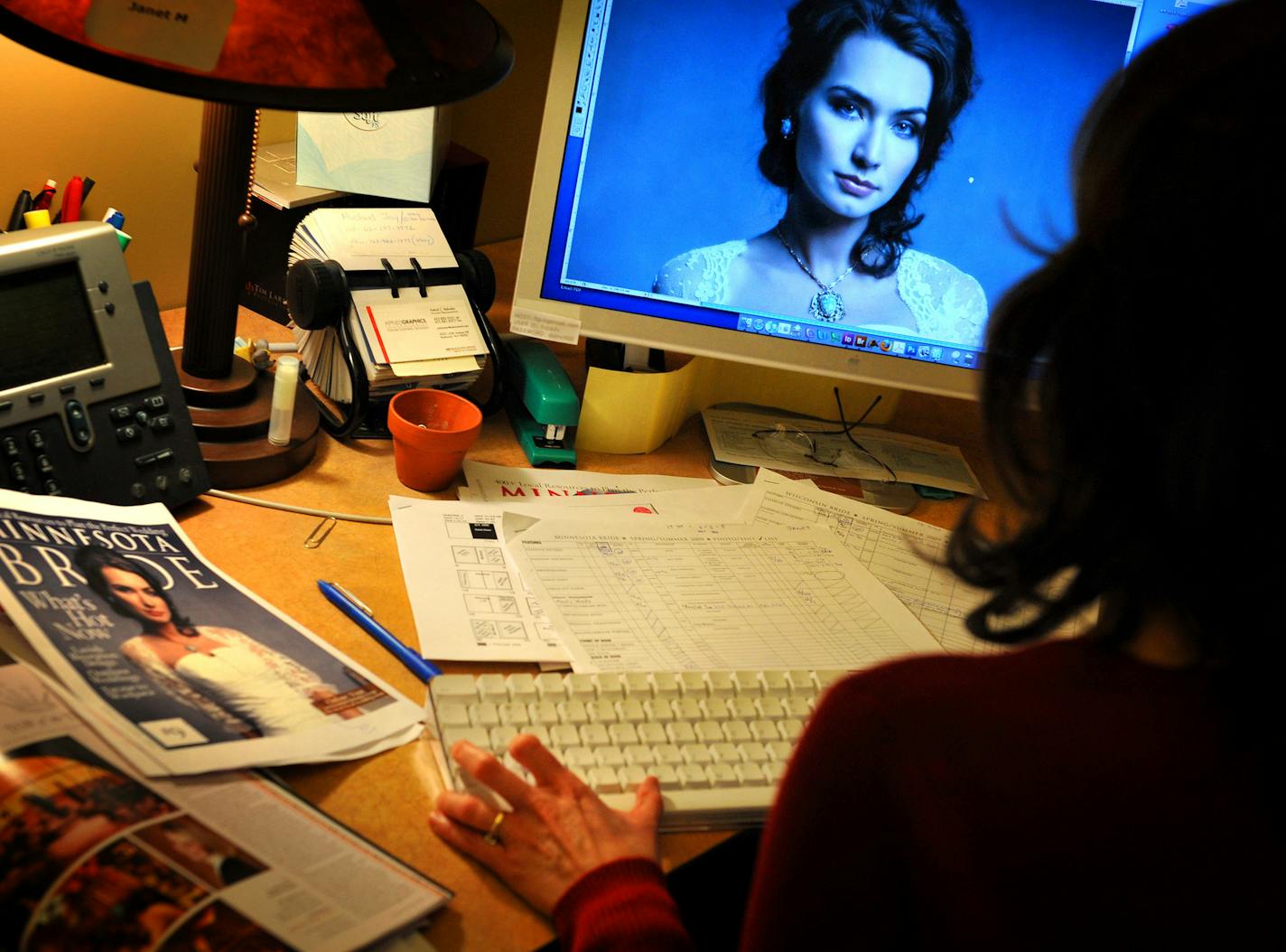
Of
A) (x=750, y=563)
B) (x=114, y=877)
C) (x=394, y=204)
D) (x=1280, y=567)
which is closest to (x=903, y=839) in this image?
(x=1280, y=567)

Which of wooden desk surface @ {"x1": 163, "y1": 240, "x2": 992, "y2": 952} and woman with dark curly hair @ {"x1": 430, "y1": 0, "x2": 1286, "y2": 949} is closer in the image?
woman with dark curly hair @ {"x1": 430, "y1": 0, "x2": 1286, "y2": 949}

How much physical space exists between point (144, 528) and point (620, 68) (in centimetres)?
63

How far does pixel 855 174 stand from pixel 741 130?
127 mm

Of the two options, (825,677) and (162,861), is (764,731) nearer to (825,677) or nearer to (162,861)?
(825,677)

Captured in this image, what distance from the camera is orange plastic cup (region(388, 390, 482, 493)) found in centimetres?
112

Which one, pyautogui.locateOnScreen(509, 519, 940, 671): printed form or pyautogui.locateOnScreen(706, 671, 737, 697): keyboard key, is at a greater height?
pyautogui.locateOnScreen(706, 671, 737, 697): keyboard key

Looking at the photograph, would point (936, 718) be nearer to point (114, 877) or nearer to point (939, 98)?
point (114, 877)

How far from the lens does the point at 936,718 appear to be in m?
0.57

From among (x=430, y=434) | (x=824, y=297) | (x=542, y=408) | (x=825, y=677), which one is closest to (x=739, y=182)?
(x=824, y=297)

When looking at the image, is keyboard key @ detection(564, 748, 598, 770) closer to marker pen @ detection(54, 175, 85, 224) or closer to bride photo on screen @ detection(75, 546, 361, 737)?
bride photo on screen @ detection(75, 546, 361, 737)

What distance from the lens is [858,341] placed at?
1281mm

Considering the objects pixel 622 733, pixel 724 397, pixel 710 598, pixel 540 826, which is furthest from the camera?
pixel 724 397

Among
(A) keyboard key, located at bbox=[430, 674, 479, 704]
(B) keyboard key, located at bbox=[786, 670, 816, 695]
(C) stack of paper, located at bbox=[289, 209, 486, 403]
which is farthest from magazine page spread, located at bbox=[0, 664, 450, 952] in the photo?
(C) stack of paper, located at bbox=[289, 209, 486, 403]

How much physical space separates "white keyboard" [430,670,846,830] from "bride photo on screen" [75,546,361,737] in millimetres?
92
